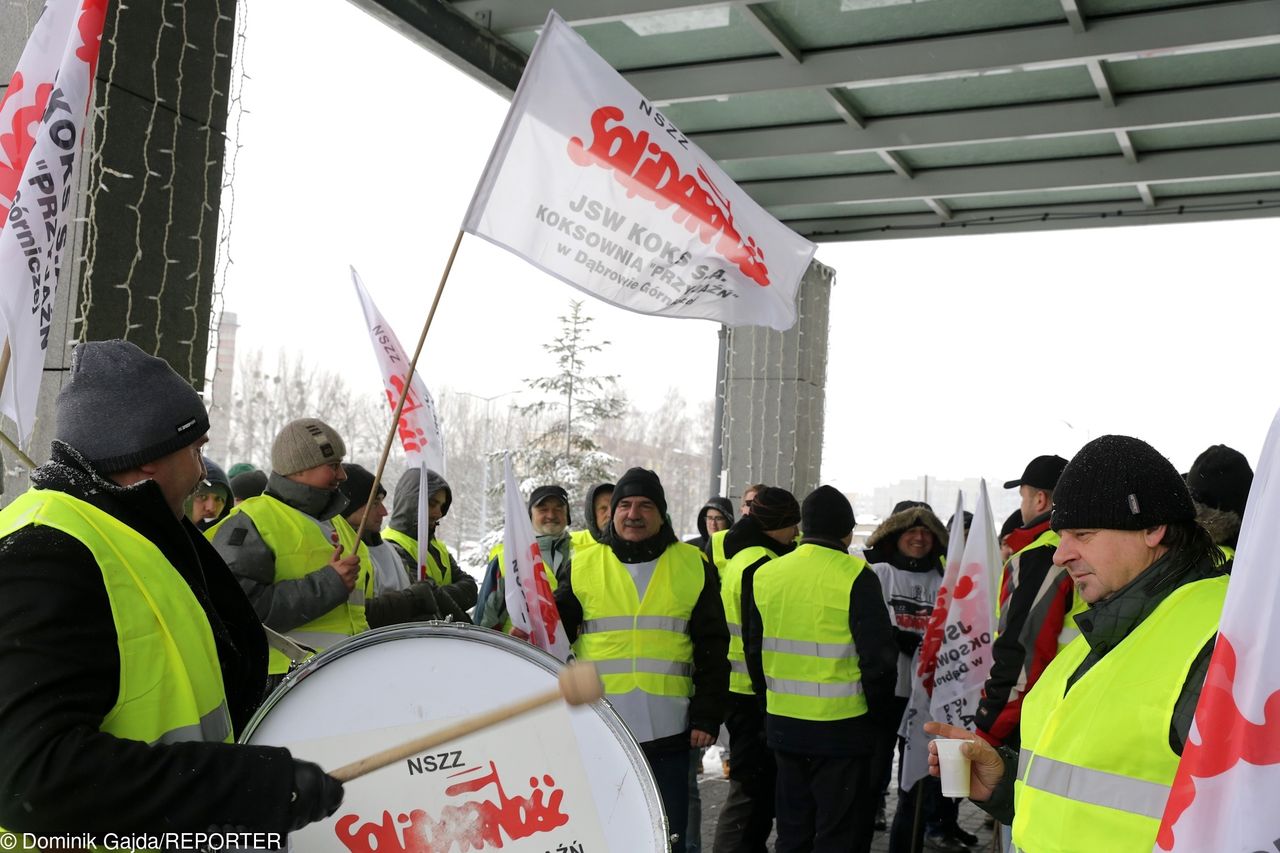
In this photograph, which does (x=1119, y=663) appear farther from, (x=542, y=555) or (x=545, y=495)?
(x=545, y=495)

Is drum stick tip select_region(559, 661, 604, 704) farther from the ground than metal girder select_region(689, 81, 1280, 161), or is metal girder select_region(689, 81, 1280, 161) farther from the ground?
metal girder select_region(689, 81, 1280, 161)

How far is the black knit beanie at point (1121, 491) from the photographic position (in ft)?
7.83

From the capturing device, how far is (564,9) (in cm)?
740

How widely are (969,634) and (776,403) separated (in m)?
6.47

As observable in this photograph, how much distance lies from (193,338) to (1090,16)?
5.80m

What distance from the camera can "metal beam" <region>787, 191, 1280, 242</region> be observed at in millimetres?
10430

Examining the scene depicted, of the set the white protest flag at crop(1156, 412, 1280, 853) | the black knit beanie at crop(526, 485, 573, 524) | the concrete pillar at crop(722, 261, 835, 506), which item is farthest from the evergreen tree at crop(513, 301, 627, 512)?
the white protest flag at crop(1156, 412, 1280, 853)

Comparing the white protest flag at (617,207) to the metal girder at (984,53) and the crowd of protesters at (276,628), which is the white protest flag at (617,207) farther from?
the metal girder at (984,53)

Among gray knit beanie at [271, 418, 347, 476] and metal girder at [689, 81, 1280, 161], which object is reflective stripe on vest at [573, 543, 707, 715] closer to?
gray knit beanie at [271, 418, 347, 476]

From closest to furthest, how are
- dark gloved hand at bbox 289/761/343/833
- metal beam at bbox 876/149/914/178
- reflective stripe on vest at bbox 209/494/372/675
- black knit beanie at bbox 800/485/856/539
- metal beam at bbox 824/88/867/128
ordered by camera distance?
1. dark gloved hand at bbox 289/761/343/833
2. reflective stripe on vest at bbox 209/494/372/675
3. black knit beanie at bbox 800/485/856/539
4. metal beam at bbox 824/88/867/128
5. metal beam at bbox 876/149/914/178

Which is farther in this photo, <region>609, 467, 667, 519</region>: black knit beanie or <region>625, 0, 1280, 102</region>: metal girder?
<region>625, 0, 1280, 102</region>: metal girder

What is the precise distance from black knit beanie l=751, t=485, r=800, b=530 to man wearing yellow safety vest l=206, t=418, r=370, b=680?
2.51 m

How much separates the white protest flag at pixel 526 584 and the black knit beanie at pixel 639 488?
59 centimetres

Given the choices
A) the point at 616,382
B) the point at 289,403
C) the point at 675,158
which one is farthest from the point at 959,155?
the point at 289,403
